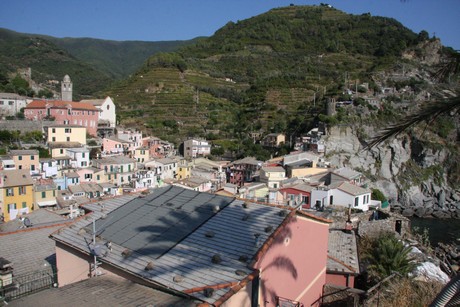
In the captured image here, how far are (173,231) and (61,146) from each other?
2521 cm

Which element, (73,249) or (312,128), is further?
(312,128)

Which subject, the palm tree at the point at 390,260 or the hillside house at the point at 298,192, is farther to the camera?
the hillside house at the point at 298,192

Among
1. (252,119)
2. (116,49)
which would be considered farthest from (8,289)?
(116,49)

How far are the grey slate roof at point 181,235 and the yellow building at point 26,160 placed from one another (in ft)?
64.6

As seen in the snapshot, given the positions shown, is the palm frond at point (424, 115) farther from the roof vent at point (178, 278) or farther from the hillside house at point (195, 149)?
the hillside house at point (195, 149)

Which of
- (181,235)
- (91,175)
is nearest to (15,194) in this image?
(91,175)

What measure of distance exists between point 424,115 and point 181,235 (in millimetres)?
3803

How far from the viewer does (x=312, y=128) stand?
40.9m

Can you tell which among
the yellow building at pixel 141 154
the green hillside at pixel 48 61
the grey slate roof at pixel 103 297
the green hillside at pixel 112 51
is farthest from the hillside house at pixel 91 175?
the green hillside at pixel 112 51

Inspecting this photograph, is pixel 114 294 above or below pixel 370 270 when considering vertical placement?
above

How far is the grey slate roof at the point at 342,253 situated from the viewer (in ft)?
27.5

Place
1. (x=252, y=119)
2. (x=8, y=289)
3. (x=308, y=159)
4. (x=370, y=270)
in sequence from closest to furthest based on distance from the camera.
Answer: (x=8, y=289) → (x=370, y=270) → (x=308, y=159) → (x=252, y=119)

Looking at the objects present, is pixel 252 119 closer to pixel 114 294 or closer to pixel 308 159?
pixel 308 159

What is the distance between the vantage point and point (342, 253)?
9953 millimetres
